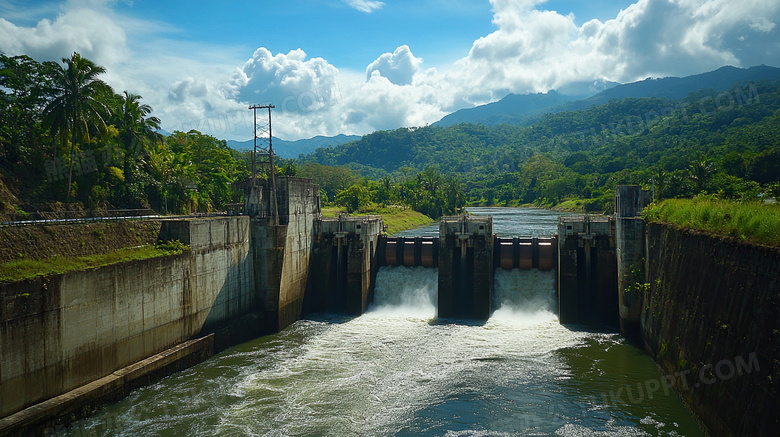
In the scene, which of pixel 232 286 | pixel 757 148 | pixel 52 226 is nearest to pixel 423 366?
pixel 232 286

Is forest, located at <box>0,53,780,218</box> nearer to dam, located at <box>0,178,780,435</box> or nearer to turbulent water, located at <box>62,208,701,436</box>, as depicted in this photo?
dam, located at <box>0,178,780,435</box>

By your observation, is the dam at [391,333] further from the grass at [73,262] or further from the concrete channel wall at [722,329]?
the grass at [73,262]

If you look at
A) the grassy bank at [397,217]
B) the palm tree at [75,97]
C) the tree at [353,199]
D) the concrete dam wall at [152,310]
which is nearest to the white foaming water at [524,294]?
the concrete dam wall at [152,310]

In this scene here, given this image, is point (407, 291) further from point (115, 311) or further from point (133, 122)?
point (133, 122)

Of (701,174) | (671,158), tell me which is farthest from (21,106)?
(671,158)

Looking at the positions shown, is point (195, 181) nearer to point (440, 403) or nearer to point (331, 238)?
point (331, 238)
